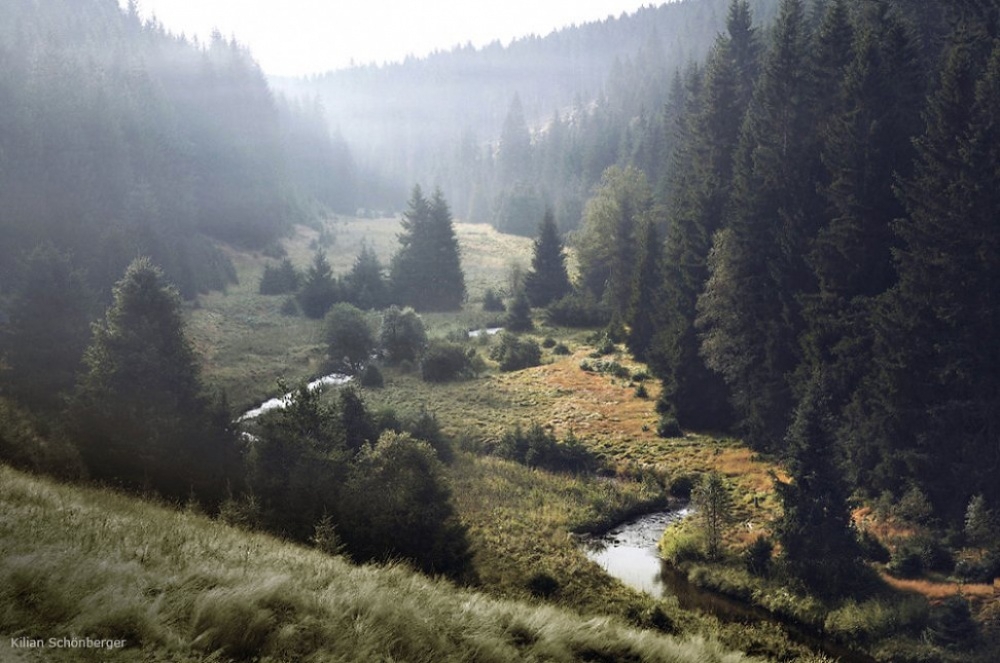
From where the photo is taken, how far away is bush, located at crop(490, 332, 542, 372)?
54.1 m

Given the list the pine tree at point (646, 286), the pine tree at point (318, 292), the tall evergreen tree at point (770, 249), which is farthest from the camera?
the pine tree at point (318, 292)

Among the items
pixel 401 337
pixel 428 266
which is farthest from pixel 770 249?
pixel 428 266

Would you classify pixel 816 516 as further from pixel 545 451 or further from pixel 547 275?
pixel 547 275

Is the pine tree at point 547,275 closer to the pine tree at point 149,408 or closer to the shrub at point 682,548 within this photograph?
the shrub at point 682,548

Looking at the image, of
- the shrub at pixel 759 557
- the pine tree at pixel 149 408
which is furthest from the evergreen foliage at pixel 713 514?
the pine tree at pixel 149 408

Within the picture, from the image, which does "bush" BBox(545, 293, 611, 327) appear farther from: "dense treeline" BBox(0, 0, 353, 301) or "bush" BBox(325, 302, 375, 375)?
"dense treeline" BBox(0, 0, 353, 301)

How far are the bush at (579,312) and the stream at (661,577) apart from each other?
3723cm

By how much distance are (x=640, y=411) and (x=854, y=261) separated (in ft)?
53.9

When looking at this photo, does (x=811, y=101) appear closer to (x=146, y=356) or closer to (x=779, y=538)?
(x=779, y=538)

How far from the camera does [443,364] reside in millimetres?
51406

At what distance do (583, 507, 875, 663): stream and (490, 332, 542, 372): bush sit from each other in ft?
85.2

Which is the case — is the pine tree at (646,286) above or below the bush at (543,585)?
above

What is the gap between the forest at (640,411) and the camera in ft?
37.8

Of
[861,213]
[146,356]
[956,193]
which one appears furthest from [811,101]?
[146,356]
